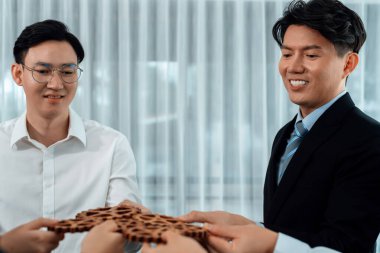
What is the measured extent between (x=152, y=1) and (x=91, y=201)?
194 cm

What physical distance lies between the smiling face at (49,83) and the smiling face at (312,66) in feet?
2.87

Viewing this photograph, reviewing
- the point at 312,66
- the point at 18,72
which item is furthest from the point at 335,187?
the point at 18,72

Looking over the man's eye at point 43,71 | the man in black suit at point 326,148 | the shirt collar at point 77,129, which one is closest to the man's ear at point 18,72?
the man's eye at point 43,71

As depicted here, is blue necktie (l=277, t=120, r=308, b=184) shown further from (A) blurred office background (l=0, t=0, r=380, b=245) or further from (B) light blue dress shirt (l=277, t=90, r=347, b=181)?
(A) blurred office background (l=0, t=0, r=380, b=245)

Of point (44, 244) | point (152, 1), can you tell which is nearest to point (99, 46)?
point (152, 1)

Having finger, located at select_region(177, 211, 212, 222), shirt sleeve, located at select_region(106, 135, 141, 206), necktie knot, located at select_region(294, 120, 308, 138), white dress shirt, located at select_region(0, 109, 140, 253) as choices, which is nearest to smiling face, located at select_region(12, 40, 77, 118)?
white dress shirt, located at select_region(0, 109, 140, 253)

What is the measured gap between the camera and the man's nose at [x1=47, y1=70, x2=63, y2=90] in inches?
79.4

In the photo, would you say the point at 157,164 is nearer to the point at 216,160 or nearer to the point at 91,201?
Result: the point at 216,160

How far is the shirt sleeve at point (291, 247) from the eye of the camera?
4.49 ft

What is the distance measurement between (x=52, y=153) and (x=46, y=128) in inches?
4.2

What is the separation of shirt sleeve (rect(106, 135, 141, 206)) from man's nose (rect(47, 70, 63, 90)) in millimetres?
355

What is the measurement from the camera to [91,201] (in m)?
2.09

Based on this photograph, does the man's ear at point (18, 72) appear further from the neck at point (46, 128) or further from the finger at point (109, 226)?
the finger at point (109, 226)

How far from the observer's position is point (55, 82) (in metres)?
2.01
